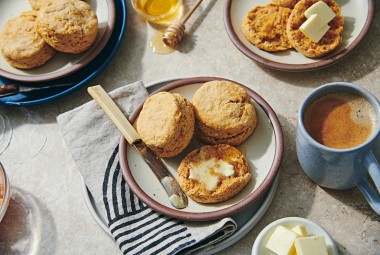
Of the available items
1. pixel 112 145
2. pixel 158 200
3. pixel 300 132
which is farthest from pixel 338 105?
pixel 112 145

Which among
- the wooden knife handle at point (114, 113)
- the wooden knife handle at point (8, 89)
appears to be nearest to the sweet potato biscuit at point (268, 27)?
the wooden knife handle at point (114, 113)

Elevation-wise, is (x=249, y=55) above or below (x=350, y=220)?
above

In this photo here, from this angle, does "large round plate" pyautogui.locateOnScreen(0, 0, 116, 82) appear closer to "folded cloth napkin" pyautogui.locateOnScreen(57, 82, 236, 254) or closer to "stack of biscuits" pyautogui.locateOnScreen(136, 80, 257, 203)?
"folded cloth napkin" pyautogui.locateOnScreen(57, 82, 236, 254)

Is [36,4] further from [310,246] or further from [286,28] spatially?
[310,246]

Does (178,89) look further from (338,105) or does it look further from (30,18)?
(30,18)

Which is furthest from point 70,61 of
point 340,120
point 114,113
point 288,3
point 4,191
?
point 340,120

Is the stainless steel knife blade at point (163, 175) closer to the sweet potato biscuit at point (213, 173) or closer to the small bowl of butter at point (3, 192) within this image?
the sweet potato biscuit at point (213, 173)
